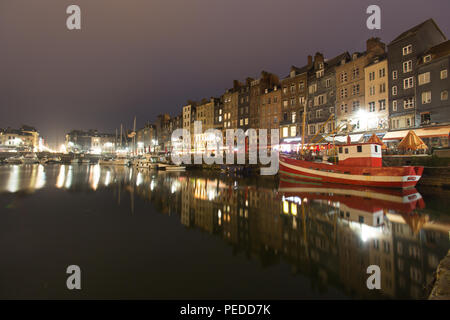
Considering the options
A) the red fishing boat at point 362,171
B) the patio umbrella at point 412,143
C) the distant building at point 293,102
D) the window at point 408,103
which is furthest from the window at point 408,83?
the red fishing boat at point 362,171

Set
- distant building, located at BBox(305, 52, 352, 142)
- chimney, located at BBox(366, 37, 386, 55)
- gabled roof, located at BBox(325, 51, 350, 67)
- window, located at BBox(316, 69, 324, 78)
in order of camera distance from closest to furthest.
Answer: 1. chimney, located at BBox(366, 37, 386, 55)
2. distant building, located at BBox(305, 52, 352, 142)
3. gabled roof, located at BBox(325, 51, 350, 67)
4. window, located at BBox(316, 69, 324, 78)

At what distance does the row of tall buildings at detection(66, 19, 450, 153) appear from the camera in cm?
2650

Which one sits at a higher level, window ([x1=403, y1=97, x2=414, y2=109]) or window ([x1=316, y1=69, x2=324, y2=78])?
window ([x1=316, y1=69, x2=324, y2=78])

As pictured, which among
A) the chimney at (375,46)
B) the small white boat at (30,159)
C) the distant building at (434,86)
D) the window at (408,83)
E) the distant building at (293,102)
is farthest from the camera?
the small white boat at (30,159)

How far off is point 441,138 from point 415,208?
20.6 meters

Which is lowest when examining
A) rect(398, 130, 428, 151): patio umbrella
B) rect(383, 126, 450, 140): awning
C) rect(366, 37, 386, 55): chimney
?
rect(398, 130, 428, 151): patio umbrella

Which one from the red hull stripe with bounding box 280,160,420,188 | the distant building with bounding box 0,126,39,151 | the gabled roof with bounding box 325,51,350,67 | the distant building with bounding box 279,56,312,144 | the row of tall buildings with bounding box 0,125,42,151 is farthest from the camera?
the distant building with bounding box 0,126,39,151

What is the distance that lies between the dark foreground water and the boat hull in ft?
20.7

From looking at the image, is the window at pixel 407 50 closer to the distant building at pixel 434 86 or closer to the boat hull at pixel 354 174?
the distant building at pixel 434 86

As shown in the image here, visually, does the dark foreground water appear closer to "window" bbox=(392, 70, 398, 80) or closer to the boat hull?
the boat hull

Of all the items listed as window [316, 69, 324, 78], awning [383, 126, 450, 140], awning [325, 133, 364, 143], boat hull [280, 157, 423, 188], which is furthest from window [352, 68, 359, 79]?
boat hull [280, 157, 423, 188]

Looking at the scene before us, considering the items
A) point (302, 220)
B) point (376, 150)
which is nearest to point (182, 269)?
point (302, 220)

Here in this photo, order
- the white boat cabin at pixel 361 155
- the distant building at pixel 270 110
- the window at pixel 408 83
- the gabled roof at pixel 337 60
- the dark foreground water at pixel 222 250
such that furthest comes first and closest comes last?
the distant building at pixel 270 110, the gabled roof at pixel 337 60, the window at pixel 408 83, the white boat cabin at pixel 361 155, the dark foreground water at pixel 222 250

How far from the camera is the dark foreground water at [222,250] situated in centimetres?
450
